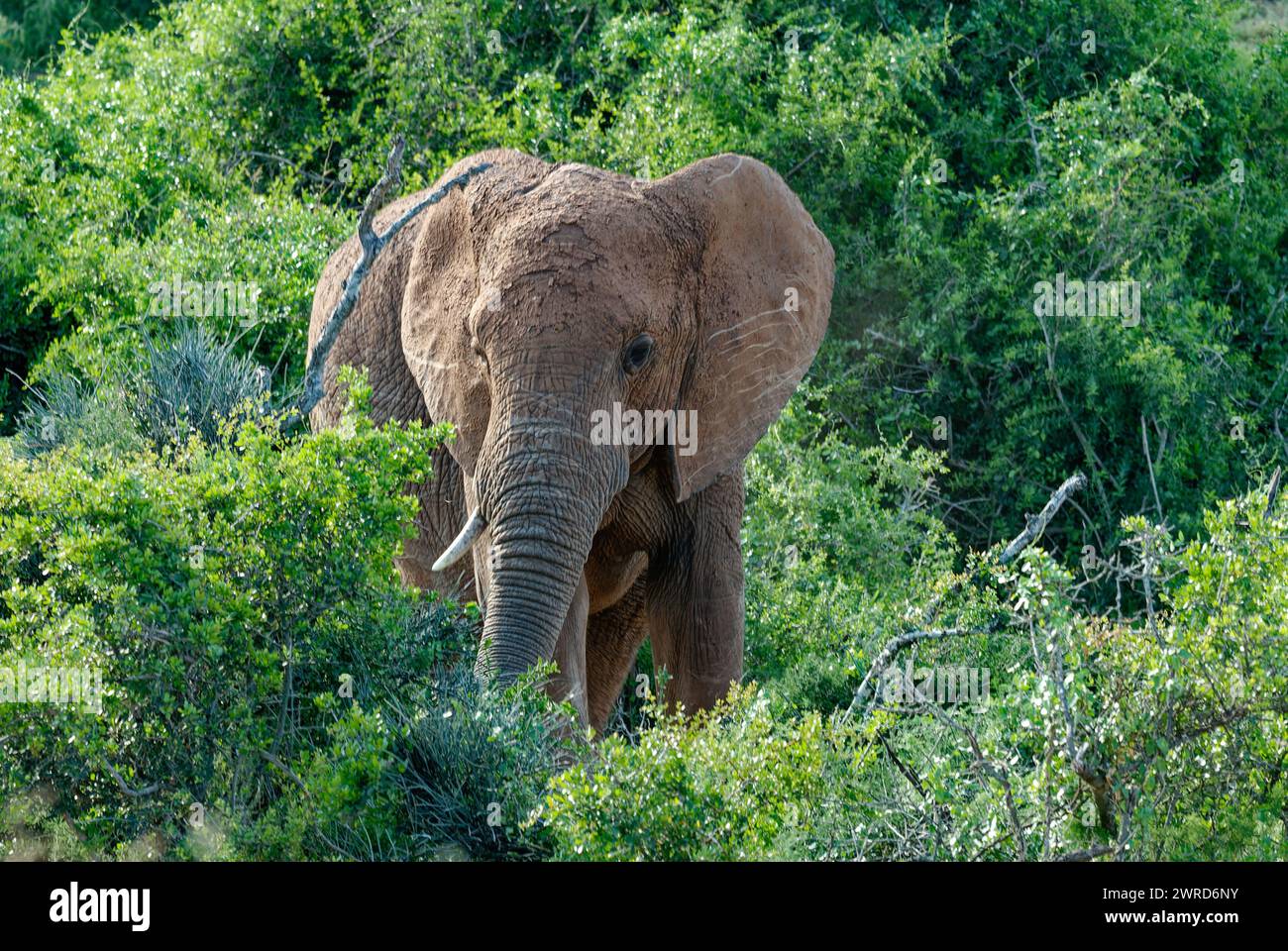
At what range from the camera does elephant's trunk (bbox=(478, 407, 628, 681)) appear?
813 centimetres

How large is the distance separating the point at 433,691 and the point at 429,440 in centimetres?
96

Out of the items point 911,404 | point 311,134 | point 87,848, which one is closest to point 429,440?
point 87,848

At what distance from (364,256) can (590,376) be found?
143 cm

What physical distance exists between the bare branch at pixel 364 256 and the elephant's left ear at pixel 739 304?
A: 968 millimetres

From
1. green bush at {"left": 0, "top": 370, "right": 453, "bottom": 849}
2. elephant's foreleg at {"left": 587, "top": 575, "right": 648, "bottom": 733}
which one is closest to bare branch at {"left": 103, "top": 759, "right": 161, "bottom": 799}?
green bush at {"left": 0, "top": 370, "right": 453, "bottom": 849}

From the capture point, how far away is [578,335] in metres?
8.27

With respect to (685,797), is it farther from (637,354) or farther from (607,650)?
(607,650)

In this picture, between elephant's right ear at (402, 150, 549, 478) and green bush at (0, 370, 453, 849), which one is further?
elephant's right ear at (402, 150, 549, 478)

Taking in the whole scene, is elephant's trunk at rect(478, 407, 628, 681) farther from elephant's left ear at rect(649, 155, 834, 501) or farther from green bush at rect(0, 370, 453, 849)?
elephant's left ear at rect(649, 155, 834, 501)

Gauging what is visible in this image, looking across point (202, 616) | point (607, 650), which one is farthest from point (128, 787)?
point (607, 650)

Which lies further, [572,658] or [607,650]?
[607,650]

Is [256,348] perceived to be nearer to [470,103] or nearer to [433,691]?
[470,103]

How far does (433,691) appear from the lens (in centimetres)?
799
